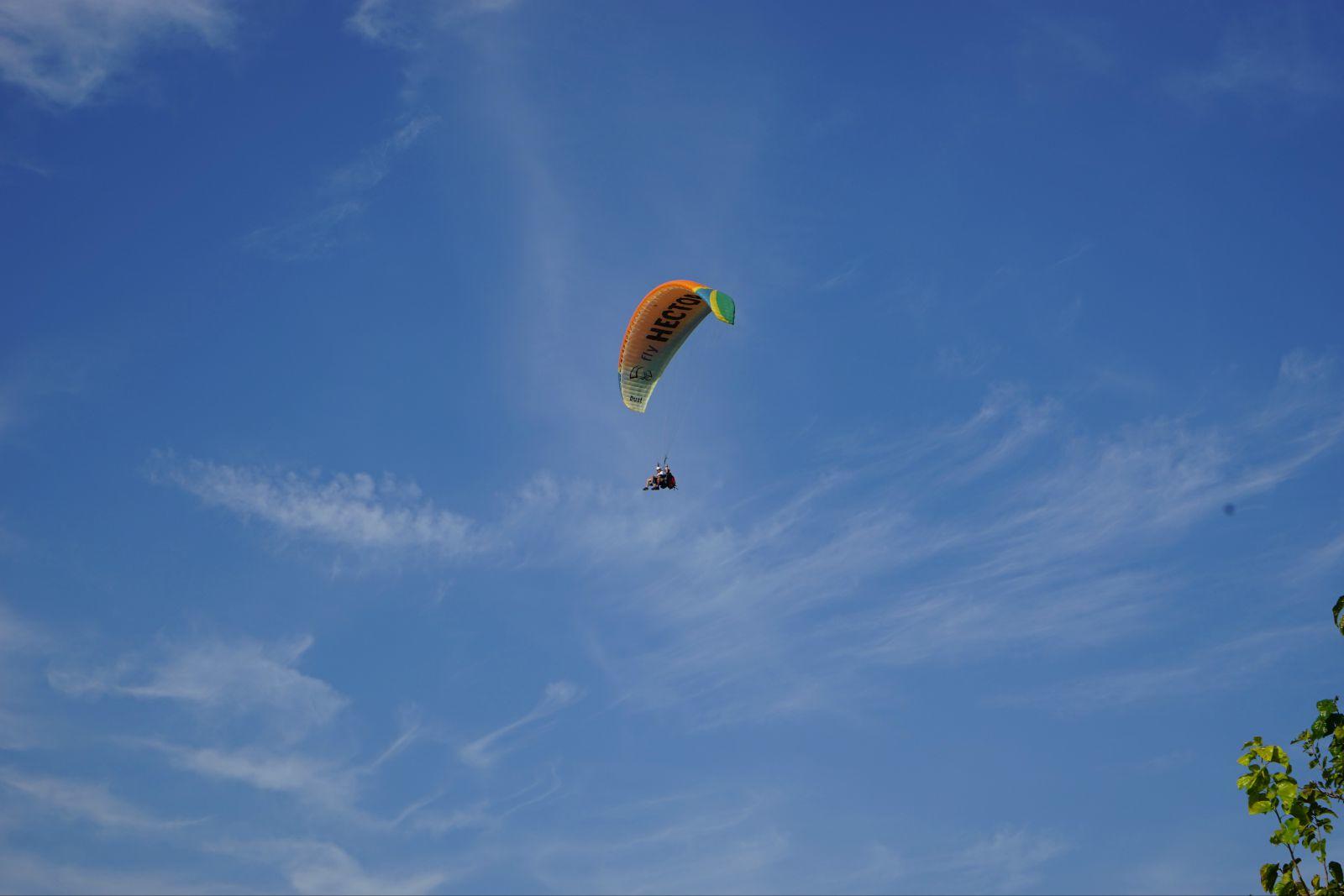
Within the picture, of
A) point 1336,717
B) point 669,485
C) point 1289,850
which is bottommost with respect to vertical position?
point 1289,850

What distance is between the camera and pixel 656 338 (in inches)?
2810

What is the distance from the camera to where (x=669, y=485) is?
6900cm

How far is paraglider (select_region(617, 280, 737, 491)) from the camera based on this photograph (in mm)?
68375

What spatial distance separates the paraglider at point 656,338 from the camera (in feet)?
224

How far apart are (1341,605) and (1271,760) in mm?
2551

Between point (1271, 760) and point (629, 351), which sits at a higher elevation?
point (629, 351)

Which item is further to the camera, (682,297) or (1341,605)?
(682,297)

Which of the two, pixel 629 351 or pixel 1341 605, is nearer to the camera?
pixel 1341 605

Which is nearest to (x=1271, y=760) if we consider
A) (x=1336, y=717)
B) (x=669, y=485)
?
(x=1336, y=717)

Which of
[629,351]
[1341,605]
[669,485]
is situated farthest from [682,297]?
[1341,605]

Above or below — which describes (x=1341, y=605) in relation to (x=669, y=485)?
below

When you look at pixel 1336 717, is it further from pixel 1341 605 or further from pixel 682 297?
pixel 682 297

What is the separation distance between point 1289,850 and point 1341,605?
3.60m

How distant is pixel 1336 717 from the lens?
57.7ft
